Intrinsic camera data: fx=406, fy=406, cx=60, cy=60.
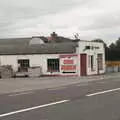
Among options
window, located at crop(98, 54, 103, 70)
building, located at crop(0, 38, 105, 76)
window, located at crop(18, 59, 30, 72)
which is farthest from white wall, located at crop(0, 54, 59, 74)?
window, located at crop(98, 54, 103, 70)

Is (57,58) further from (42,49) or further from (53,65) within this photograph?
(42,49)

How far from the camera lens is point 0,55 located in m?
50.3

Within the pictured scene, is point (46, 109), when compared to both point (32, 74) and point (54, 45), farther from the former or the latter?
point (54, 45)

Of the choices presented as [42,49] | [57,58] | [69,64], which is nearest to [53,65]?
[57,58]

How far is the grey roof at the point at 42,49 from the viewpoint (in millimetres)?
47656

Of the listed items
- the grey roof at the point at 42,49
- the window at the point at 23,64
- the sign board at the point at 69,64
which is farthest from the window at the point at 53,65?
the window at the point at 23,64

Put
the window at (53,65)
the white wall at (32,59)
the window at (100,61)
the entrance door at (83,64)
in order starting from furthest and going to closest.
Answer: the window at (100,61)
the white wall at (32,59)
the window at (53,65)
the entrance door at (83,64)

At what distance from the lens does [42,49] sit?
49188 mm

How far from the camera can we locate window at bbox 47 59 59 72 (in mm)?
47328

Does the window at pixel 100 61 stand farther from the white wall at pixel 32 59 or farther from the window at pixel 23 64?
the window at pixel 23 64

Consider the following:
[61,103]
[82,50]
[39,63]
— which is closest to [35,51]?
[39,63]

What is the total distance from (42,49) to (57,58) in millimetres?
2699

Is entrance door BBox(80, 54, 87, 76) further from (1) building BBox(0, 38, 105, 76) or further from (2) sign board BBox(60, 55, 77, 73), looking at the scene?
(2) sign board BBox(60, 55, 77, 73)

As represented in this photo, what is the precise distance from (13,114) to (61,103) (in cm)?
346
